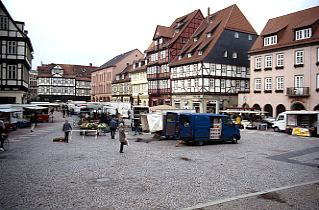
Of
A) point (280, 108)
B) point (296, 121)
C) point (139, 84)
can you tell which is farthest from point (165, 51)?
point (296, 121)

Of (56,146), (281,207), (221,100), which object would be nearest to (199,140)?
→ (56,146)

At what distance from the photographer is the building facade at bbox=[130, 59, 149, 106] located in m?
62.7

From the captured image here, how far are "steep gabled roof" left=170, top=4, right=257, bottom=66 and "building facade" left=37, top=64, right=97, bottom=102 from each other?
5290 centimetres

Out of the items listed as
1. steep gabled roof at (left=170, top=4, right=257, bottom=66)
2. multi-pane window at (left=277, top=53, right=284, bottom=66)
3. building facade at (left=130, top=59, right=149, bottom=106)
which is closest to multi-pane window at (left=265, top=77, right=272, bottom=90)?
multi-pane window at (left=277, top=53, right=284, bottom=66)

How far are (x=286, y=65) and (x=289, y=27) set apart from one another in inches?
213

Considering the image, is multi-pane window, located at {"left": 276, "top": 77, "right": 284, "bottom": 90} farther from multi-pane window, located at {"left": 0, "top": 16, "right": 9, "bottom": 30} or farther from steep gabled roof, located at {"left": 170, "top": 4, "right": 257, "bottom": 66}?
multi-pane window, located at {"left": 0, "top": 16, "right": 9, "bottom": 30}

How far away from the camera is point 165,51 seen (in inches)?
2173

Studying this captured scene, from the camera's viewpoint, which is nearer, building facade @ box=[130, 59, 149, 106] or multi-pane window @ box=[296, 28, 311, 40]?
Answer: multi-pane window @ box=[296, 28, 311, 40]

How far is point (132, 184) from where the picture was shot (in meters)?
9.93

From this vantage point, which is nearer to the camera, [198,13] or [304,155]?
[304,155]

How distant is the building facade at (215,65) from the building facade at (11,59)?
2340cm

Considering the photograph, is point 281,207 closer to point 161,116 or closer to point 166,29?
point 161,116

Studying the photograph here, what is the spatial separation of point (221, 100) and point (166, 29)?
19.1m

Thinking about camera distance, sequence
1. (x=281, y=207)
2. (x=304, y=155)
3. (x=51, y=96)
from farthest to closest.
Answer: (x=51, y=96), (x=304, y=155), (x=281, y=207)
